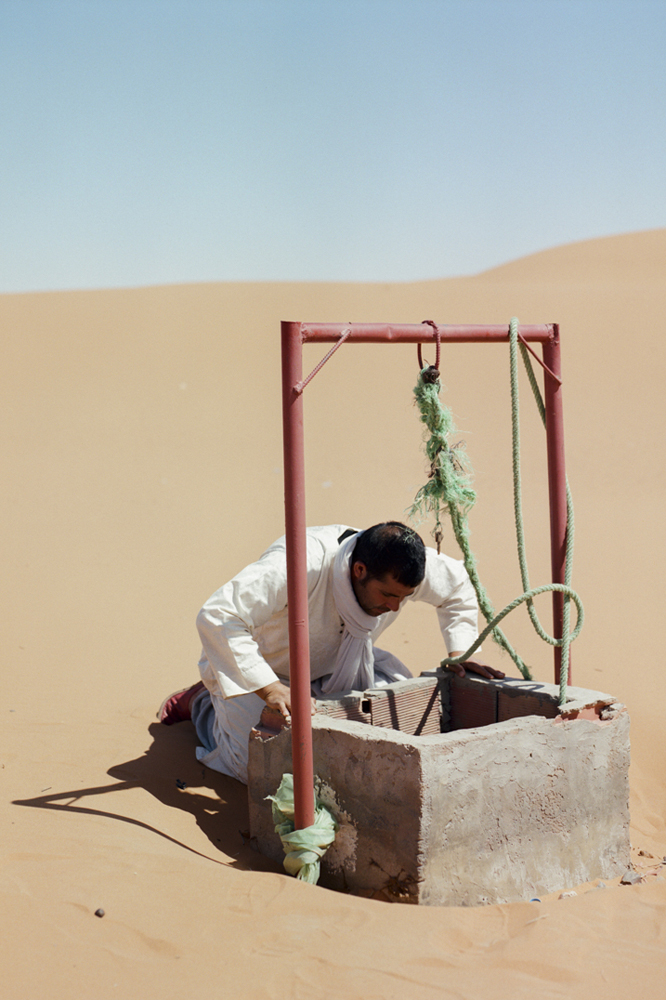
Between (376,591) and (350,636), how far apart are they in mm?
367

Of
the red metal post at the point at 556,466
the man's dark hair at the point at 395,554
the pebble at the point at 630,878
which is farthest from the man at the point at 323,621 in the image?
the pebble at the point at 630,878

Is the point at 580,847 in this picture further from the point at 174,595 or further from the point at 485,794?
the point at 174,595

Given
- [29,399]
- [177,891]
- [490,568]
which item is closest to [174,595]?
[490,568]

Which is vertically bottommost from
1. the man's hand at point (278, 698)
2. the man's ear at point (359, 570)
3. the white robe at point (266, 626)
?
the man's hand at point (278, 698)

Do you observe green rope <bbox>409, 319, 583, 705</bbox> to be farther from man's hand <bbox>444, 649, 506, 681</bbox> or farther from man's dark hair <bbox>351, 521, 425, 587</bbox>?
man's hand <bbox>444, 649, 506, 681</bbox>

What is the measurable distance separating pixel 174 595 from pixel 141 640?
4.57 feet

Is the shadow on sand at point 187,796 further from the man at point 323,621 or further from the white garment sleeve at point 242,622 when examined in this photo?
the white garment sleeve at point 242,622

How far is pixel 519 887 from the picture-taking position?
338cm

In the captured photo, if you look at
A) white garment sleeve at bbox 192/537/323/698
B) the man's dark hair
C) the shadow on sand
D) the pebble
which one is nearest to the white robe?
white garment sleeve at bbox 192/537/323/698

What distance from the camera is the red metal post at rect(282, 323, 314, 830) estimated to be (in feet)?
10.5

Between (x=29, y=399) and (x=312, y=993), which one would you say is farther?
(x=29, y=399)

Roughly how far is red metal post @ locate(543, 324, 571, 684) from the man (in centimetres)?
55

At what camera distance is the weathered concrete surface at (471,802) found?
320 cm

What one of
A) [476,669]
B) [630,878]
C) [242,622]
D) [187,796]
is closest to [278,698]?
[242,622]
